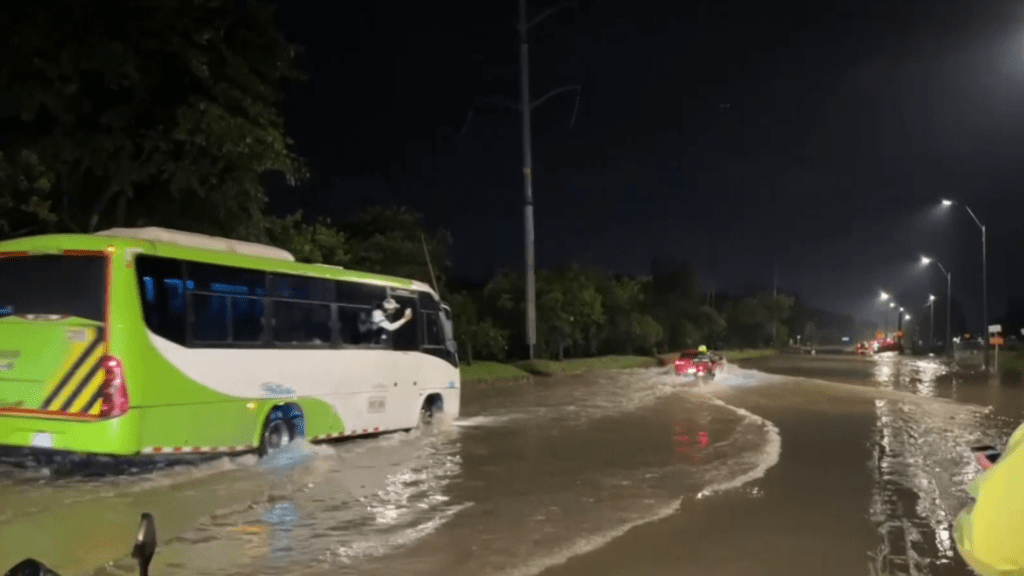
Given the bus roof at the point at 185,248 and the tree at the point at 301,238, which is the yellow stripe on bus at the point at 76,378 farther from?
the tree at the point at 301,238

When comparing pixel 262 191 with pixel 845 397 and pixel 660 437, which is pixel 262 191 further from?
pixel 845 397

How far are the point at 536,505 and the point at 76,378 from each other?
5.35m

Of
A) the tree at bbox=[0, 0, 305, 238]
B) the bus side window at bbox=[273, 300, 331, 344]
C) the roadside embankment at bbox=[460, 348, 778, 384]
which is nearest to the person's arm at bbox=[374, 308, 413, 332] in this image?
the bus side window at bbox=[273, 300, 331, 344]

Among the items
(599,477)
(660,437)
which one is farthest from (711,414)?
(599,477)

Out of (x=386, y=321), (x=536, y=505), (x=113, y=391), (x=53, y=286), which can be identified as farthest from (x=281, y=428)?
(x=536, y=505)

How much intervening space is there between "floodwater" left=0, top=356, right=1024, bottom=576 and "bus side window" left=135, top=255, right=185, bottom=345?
1931mm

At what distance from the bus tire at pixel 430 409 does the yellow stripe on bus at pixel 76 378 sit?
7997mm

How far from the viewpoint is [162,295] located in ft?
37.1

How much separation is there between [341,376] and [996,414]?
55.8ft

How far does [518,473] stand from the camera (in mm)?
13109

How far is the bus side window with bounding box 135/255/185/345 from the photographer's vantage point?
1103 cm

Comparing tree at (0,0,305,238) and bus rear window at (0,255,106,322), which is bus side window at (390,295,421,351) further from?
bus rear window at (0,255,106,322)

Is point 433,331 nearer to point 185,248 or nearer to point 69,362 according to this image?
point 185,248

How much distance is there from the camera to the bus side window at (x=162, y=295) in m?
11.0
